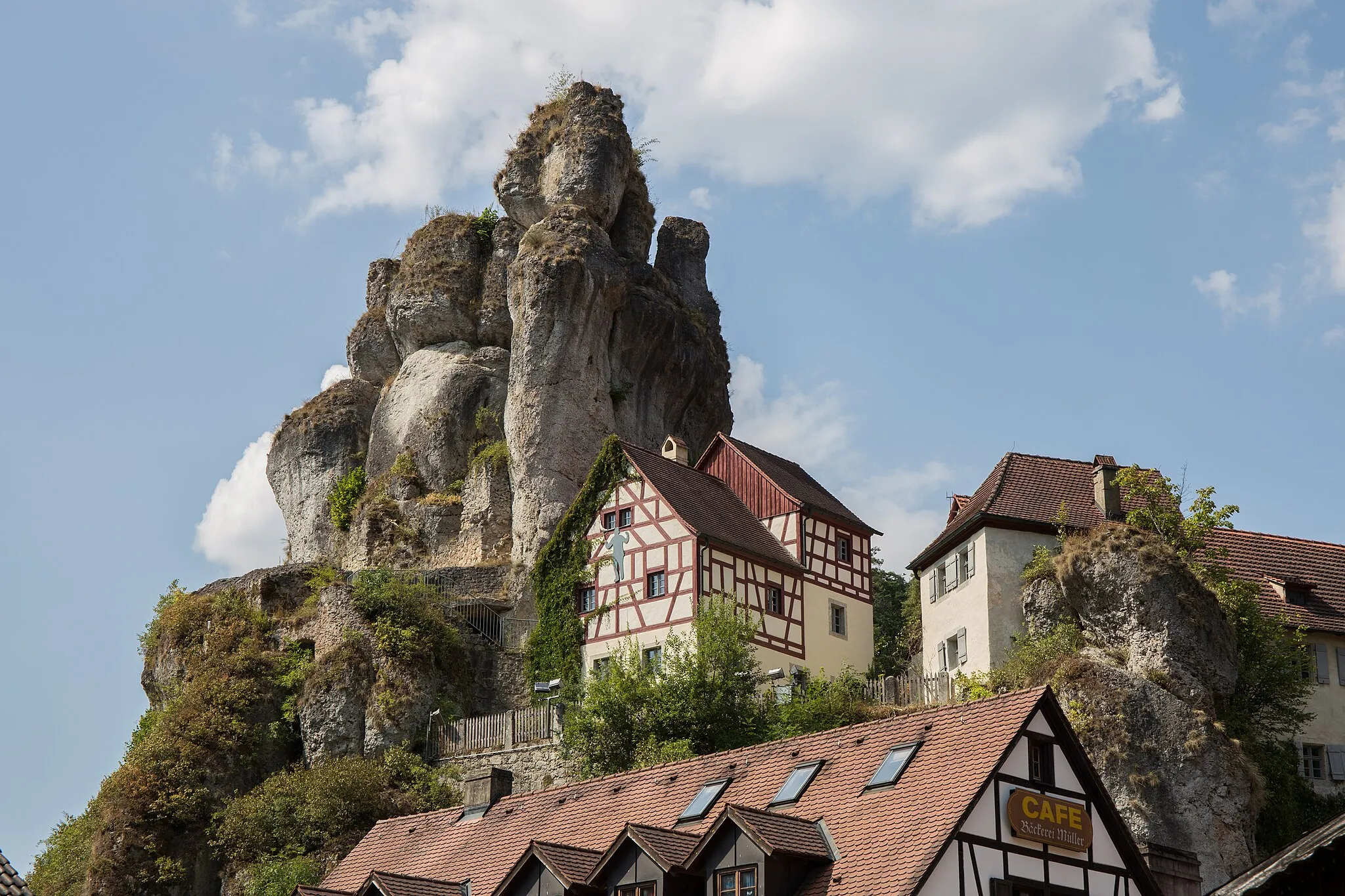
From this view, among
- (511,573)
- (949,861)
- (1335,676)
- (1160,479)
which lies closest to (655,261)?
(511,573)

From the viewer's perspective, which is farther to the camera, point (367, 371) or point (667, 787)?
point (367, 371)

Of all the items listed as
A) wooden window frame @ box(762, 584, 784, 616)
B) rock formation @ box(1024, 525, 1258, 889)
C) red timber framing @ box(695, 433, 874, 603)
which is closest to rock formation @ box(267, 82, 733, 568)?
red timber framing @ box(695, 433, 874, 603)

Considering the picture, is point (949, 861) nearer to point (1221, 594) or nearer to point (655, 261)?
point (1221, 594)

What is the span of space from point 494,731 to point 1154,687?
1737cm

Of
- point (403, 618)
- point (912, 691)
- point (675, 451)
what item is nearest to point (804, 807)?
point (912, 691)

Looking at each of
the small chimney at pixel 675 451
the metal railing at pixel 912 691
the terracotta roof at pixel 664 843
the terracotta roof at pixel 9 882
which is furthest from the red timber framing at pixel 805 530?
the terracotta roof at pixel 9 882

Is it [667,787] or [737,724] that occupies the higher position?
[737,724]

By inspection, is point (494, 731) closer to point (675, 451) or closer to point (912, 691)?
point (912, 691)

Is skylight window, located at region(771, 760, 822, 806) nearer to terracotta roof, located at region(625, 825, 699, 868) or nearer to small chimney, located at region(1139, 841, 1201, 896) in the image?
terracotta roof, located at region(625, 825, 699, 868)

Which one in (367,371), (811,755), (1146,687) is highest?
(367,371)

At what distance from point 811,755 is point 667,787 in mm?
2797

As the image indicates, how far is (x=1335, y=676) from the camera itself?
46281 mm

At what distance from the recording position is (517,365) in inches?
2393

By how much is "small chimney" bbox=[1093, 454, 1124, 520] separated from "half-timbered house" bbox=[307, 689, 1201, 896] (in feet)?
50.9
